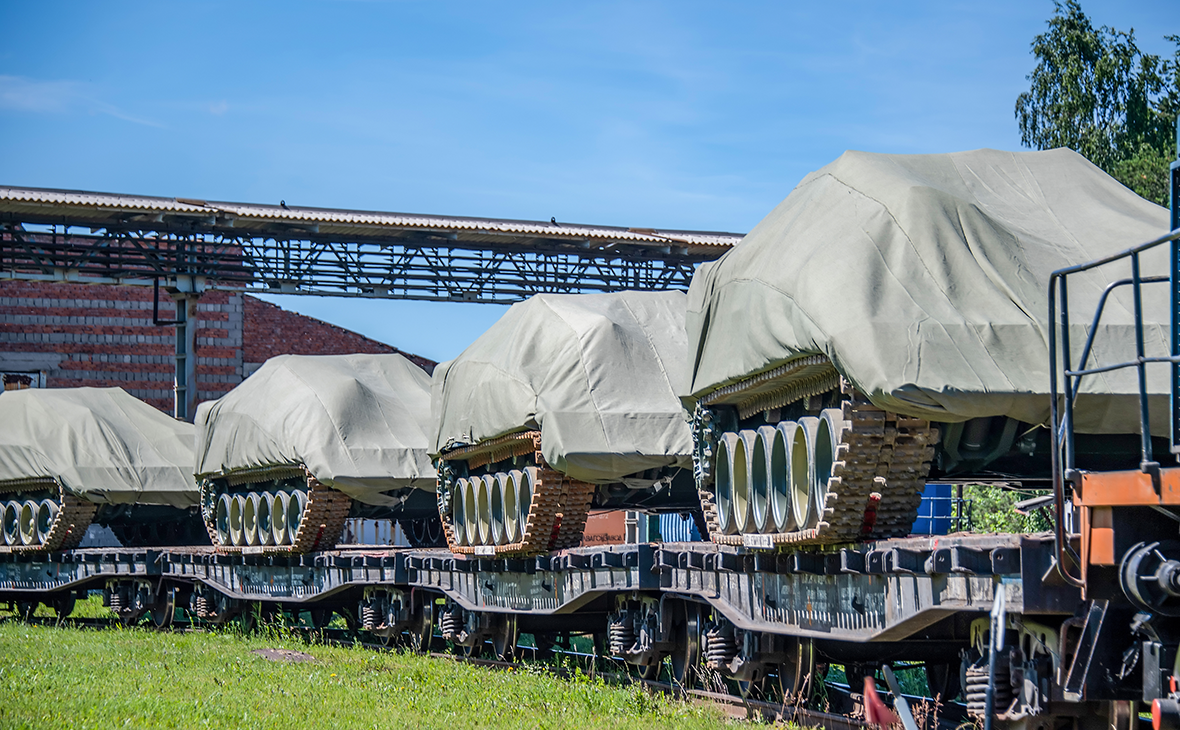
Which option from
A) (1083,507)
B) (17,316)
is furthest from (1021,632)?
(17,316)

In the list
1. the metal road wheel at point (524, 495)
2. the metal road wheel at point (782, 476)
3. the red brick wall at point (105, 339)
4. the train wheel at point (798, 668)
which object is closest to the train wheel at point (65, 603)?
the metal road wheel at point (524, 495)

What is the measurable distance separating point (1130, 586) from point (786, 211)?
4.16m

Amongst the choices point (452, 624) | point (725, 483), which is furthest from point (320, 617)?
point (725, 483)

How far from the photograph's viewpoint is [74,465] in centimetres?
2038

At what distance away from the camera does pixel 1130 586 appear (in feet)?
19.0

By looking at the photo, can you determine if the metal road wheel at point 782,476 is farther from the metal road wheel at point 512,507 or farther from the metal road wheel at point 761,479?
the metal road wheel at point 512,507

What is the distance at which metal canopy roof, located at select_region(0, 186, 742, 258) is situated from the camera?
2656 centimetres

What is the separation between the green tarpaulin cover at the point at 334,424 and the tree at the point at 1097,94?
50.1 ft

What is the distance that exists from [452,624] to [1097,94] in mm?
19310

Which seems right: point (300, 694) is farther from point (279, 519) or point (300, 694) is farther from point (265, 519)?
point (265, 519)

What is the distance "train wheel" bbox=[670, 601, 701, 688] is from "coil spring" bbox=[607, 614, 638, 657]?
40cm

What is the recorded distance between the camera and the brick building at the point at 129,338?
114ft

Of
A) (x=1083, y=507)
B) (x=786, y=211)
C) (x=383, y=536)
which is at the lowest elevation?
(x=383, y=536)

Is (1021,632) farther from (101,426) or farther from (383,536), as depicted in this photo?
(383,536)
